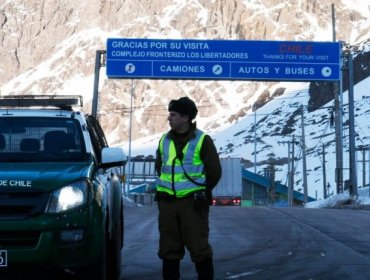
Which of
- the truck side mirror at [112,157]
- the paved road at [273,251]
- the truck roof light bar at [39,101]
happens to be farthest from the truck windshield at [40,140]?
the paved road at [273,251]

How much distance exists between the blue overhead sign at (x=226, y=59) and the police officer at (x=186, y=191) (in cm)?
3085

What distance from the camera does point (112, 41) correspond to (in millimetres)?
37844

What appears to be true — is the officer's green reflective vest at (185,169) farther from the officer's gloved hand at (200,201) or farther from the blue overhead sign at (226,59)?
the blue overhead sign at (226,59)

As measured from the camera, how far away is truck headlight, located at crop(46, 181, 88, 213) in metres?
6.56

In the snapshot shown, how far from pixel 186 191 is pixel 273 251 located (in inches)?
208

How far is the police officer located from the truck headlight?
630mm

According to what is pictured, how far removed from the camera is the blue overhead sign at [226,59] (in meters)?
37.8

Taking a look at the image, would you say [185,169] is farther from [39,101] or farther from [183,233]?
[39,101]

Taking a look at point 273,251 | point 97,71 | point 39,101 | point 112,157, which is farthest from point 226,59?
point 112,157

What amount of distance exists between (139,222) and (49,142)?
37.4 ft

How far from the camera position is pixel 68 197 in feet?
21.7

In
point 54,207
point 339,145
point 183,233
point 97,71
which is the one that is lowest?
point 183,233

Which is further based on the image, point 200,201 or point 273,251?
point 273,251

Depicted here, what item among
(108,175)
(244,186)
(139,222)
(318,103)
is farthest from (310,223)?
(318,103)
